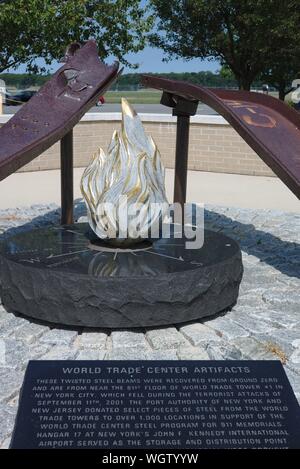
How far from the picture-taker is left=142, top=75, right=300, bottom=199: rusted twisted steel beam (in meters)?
4.92

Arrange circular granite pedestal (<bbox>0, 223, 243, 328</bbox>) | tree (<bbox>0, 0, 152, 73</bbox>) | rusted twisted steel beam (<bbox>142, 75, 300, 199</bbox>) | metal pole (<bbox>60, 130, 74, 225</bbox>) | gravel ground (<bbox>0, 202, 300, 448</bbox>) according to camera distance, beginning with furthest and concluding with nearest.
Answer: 1. tree (<bbox>0, 0, 152, 73</bbox>)
2. metal pole (<bbox>60, 130, 74, 225</bbox>)
3. rusted twisted steel beam (<bbox>142, 75, 300, 199</bbox>)
4. circular granite pedestal (<bbox>0, 223, 243, 328</bbox>)
5. gravel ground (<bbox>0, 202, 300, 448</bbox>)

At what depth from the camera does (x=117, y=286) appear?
4.14m

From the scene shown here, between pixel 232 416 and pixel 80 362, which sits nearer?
pixel 232 416

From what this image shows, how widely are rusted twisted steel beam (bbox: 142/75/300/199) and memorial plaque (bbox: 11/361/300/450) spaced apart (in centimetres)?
197

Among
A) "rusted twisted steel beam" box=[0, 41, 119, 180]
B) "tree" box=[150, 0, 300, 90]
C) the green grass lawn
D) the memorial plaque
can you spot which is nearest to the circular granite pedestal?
the memorial plaque

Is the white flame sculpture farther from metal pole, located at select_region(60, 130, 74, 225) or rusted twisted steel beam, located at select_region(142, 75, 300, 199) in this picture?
metal pole, located at select_region(60, 130, 74, 225)

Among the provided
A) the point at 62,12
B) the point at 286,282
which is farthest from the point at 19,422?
the point at 62,12

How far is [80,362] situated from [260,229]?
461 centimetres

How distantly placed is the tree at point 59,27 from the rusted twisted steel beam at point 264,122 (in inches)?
318

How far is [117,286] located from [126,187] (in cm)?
94

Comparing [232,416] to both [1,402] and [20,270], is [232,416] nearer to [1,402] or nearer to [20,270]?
[1,402]

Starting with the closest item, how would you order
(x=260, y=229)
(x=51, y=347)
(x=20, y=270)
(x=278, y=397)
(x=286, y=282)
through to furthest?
1. (x=278, y=397)
2. (x=51, y=347)
3. (x=20, y=270)
4. (x=286, y=282)
5. (x=260, y=229)

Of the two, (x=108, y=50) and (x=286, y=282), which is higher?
(x=108, y=50)
